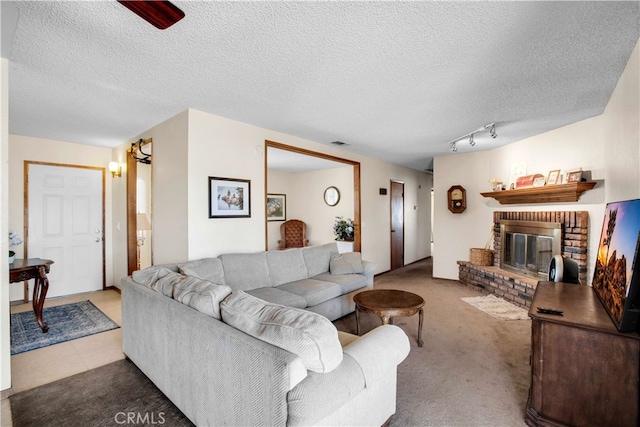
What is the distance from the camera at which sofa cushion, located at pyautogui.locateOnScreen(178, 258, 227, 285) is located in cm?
268

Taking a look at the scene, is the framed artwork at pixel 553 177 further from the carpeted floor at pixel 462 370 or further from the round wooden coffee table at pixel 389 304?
the round wooden coffee table at pixel 389 304

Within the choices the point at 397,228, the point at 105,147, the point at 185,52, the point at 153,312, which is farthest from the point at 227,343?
the point at 397,228

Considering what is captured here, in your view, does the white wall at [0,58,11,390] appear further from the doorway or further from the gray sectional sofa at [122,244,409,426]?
the doorway

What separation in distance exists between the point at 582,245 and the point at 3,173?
18.2ft

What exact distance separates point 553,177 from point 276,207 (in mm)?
5397

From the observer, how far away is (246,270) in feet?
10.3

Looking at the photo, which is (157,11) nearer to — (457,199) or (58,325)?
(58,325)

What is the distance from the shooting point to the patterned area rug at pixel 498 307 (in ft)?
11.8

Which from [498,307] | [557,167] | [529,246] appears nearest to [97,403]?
[498,307]

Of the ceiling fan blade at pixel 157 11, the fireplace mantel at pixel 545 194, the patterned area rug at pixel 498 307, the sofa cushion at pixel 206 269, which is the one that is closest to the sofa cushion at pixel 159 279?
the sofa cushion at pixel 206 269

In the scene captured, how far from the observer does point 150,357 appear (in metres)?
2.09

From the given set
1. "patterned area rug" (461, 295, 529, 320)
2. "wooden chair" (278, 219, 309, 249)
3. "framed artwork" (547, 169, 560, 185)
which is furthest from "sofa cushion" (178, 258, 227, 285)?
"framed artwork" (547, 169, 560, 185)

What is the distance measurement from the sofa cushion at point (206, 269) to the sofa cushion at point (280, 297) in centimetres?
39
